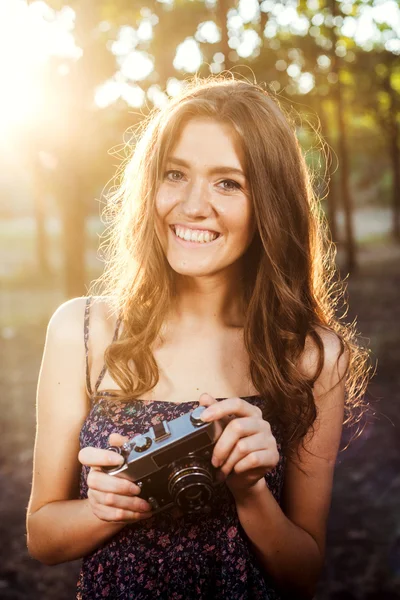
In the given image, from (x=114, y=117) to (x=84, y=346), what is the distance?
8.42 metres

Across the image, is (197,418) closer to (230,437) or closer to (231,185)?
(230,437)

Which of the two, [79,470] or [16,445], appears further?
[16,445]

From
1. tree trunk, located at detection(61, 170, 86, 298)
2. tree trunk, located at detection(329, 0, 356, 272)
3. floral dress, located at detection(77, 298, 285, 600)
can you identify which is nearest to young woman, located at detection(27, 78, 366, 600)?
floral dress, located at detection(77, 298, 285, 600)

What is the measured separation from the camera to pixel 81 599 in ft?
7.75

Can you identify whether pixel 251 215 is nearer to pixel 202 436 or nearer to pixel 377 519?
pixel 202 436

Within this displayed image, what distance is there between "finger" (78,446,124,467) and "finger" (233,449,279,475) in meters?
0.35

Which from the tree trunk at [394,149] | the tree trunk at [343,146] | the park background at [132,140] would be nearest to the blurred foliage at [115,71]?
the park background at [132,140]

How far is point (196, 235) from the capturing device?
2.39m

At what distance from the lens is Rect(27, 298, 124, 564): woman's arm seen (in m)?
2.27

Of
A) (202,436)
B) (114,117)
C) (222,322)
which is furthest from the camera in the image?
(114,117)

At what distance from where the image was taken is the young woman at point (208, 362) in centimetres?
A: 226

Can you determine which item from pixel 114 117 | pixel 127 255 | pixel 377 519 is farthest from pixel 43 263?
pixel 127 255

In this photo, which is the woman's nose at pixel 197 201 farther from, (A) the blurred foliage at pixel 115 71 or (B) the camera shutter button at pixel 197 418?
(A) the blurred foliage at pixel 115 71

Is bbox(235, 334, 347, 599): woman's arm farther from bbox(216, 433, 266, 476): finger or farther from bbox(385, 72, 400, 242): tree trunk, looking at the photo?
bbox(385, 72, 400, 242): tree trunk
